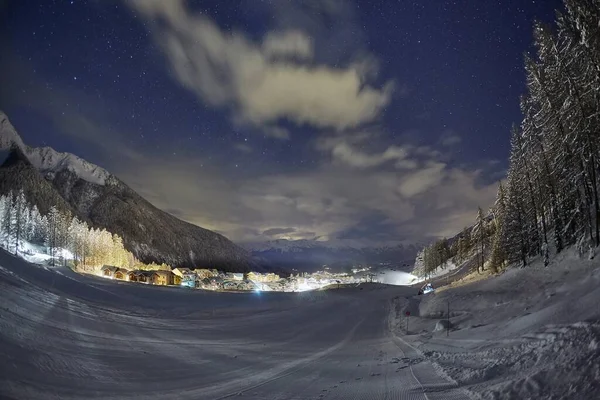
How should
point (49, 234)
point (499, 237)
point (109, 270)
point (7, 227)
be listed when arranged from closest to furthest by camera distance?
point (499, 237), point (7, 227), point (49, 234), point (109, 270)

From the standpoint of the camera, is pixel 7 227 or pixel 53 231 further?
pixel 53 231

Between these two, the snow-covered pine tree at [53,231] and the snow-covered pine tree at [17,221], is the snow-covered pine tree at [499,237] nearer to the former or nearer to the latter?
the snow-covered pine tree at [17,221]

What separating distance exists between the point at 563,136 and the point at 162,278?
326ft

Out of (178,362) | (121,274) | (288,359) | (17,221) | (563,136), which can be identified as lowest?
(288,359)

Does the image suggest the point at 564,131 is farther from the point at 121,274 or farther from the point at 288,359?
the point at 121,274

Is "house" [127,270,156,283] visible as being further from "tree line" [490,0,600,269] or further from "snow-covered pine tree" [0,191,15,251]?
"tree line" [490,0,600,269]

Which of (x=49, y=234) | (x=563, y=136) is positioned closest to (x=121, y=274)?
(x=49, y=234)

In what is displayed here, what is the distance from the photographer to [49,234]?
90.8 metres

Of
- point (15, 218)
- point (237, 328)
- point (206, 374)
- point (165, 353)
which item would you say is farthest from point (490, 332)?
point (15, 218)

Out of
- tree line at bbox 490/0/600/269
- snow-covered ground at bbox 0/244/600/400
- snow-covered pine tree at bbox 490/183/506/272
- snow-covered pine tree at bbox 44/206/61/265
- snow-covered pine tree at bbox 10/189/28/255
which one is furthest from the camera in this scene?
snow-covered pine tree at bbox 44/206/61/265

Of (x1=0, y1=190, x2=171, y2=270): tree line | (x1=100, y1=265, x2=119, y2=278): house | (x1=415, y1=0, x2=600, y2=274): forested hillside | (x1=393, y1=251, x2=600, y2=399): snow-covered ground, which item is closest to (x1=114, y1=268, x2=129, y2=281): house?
(x1=100, y1=265, x2=119, y2=278): house

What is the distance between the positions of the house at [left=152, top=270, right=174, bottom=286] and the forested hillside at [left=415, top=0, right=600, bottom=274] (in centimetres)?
8980

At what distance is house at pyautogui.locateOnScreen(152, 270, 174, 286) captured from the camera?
10006 centimetres

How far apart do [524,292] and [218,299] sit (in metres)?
38.0
